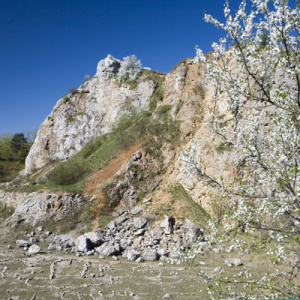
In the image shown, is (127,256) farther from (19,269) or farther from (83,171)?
(83,171)

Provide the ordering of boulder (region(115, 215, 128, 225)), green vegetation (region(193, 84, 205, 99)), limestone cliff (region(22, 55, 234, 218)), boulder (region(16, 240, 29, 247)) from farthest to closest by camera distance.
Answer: green vegetation (region(193, 84, 205, 99)) → limestone cliff (region(22, 55, 234, 218)) → boulder (region(115, 215, 128, 225)) → boulder (region(16, 240, 29, 247))

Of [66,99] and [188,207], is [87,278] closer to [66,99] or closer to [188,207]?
[188,207]

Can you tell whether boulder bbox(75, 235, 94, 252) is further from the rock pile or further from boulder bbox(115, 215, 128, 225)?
boulder bbox(115, 215, 128, 225)

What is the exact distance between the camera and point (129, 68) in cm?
4466

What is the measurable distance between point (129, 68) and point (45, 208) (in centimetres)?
A: 2946

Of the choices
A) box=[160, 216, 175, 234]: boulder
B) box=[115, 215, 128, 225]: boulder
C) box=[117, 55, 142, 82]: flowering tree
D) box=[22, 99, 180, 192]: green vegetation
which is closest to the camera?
box=[160, 216, 175, 234]: boulder

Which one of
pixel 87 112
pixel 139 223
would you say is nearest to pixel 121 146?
pixel 139 223

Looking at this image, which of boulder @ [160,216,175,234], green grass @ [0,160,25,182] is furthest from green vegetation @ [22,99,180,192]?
green grass @ [0,160,25,182]

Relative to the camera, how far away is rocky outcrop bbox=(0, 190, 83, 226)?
24000 millimetres

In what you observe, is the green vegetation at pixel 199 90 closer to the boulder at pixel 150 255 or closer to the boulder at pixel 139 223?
the boulder at pixel 139 223

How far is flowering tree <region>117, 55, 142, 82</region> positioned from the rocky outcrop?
85.9 feet

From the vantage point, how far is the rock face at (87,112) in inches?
1651

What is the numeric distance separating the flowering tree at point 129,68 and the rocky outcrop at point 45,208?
2617cm

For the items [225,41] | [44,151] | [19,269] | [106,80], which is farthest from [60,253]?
[106,80]
